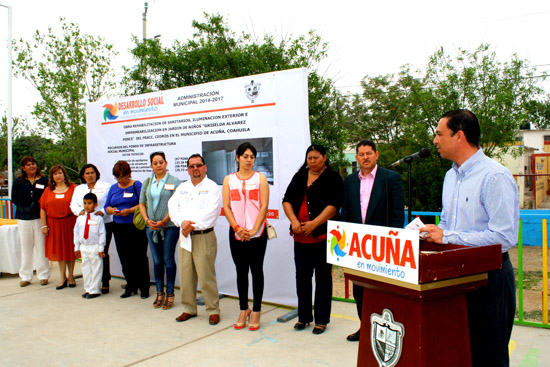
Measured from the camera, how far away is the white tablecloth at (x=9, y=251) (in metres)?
7.35

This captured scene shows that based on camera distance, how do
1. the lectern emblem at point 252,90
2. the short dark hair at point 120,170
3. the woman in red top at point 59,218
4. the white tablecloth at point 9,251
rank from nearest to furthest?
1. the lectern emblem at point 252,90
2. the short dark hair at point 120,170
3. the woman in red top at point 59,218
4. the white tablecloth at point 9,251

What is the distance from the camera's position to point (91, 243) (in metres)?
6.11

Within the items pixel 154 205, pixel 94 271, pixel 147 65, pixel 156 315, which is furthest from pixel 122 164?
pixel 147 65

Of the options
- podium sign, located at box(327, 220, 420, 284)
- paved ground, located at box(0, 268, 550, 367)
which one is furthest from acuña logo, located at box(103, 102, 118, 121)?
podium sign, located at box(327, 220, 420, 284)

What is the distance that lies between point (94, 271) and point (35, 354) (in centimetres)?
200

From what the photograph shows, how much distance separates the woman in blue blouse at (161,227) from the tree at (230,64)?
→ 5334 millimetres

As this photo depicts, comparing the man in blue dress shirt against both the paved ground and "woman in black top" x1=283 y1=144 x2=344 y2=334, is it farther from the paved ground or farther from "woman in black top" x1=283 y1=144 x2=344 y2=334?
"woman in black top" x1=283 y1=144 x2=344 y2=334

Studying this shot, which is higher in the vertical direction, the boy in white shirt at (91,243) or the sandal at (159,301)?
the boy in white shirt at (91,243)

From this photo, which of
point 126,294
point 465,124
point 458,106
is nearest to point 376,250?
point 465,124

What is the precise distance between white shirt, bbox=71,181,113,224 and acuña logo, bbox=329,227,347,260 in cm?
456

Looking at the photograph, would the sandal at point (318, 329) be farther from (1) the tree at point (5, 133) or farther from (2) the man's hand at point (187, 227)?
(1) the tree at point (5, 133)

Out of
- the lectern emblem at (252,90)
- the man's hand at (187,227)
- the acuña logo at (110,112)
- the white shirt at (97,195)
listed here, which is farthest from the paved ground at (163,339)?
the acuña logo at (110,112)

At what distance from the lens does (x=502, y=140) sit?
1070cm

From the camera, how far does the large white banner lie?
5.11 m
